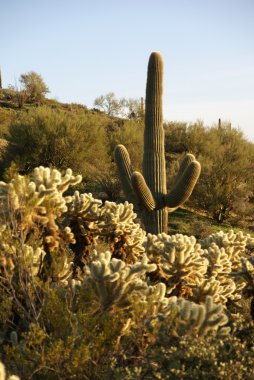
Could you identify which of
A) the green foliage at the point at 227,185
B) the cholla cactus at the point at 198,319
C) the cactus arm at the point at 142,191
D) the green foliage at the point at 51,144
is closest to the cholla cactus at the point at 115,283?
the cholla cactus at the point at 198,319

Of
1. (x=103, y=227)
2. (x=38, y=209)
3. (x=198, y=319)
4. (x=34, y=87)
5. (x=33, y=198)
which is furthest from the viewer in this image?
(x=34, y=87)

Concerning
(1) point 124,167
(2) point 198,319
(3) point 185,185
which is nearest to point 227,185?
(1) point 124,167

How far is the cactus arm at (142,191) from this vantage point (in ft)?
25.6

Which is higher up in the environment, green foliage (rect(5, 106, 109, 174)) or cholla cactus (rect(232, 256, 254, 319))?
green foliage (rect(5, 106, 109, 174))

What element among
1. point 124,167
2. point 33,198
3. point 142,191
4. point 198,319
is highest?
point 124,167

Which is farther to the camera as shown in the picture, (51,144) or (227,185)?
(51,144)

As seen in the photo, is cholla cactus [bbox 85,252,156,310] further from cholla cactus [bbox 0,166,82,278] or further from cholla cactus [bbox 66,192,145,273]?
cholla cactus [bbox 66,192,145,273]

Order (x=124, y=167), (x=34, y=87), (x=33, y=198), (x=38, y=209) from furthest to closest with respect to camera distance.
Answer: (x=34, y=87), (x=124, y=167), (x=38, y=209), (x=33, y=198)

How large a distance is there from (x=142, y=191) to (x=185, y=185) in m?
0.90

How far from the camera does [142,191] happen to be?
8070 millimetres

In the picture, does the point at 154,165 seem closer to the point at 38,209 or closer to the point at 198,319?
the point at 38,209

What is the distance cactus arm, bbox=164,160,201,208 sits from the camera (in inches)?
307

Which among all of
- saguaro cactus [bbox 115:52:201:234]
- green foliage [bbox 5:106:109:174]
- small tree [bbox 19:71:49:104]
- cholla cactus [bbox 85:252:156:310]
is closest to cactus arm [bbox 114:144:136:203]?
saguaro cactus [bbox 115:52:201:234]

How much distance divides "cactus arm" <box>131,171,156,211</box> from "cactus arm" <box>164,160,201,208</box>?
40cm
